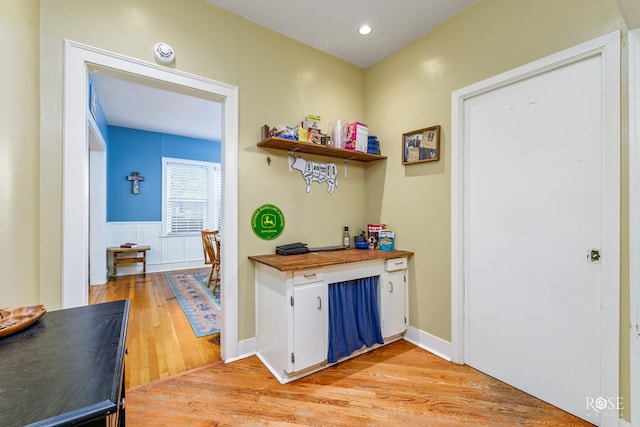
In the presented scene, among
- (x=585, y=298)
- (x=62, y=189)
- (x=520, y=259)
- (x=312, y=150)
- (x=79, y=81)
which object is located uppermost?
Answer: (x=79, y=81)

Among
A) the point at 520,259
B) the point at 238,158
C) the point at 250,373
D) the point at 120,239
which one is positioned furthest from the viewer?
the point at 120,239

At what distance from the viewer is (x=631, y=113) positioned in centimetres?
116

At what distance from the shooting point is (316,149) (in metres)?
2.49

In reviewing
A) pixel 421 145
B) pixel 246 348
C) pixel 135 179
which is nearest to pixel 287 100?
pixel 421 145

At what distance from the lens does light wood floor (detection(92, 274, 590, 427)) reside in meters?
1.59

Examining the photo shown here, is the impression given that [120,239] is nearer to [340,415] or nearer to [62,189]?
[62,189]

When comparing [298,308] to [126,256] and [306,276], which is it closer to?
[306,276]

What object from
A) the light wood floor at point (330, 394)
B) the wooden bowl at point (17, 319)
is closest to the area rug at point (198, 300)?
the light wood floor at point (330, 394)

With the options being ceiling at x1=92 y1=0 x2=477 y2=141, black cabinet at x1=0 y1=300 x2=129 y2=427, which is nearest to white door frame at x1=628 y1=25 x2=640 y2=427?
ceiling at x1=92 y1=0 x2=477 y2=141


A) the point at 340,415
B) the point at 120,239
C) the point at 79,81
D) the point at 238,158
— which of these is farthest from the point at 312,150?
the point at 120,239

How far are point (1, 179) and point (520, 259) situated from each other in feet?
9.60

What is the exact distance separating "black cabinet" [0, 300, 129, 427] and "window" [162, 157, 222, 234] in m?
5.17

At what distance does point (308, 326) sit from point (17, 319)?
1.48 m

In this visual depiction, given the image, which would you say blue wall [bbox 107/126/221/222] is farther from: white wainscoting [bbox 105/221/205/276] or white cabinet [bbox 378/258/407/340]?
white cabinet [bbox 378/258/407/340]
